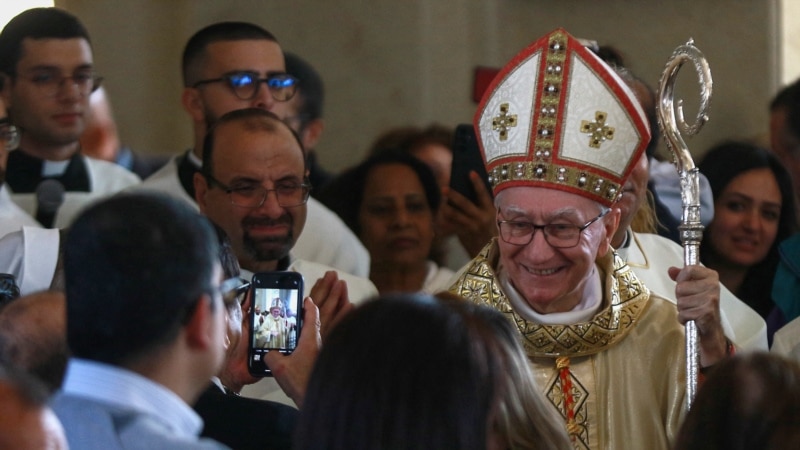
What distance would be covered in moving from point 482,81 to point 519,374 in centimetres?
361

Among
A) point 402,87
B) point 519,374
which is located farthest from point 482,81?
point 519,374

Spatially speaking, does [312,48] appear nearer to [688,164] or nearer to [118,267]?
[688,164]

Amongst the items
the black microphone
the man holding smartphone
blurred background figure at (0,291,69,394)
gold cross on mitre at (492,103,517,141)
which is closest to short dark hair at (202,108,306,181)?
the man holding smartphone

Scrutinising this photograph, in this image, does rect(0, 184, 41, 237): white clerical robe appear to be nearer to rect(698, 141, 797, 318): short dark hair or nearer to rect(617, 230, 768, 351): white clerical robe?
rect(617, 230, 768, 351): white clerical robe

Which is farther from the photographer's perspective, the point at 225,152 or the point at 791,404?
the point at 225,152

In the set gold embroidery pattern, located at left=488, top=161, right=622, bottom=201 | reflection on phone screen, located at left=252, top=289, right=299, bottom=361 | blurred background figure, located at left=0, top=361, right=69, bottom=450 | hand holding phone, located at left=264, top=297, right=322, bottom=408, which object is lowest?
hand holding phone, located at left=264, top=297, right=322, bottom=408

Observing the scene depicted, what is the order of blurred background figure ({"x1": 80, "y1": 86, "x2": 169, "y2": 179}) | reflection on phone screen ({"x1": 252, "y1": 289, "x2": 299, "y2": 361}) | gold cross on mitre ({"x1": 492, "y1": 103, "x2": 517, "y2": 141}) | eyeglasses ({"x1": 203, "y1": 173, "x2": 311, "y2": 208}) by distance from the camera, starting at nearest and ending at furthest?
reflection on phone screen ({"x1": 252, "y1": 289, "x2": 299, "y2": 361}), gold cross on mitre ({"x1": 492, "y1": 103, "x2": 517, "y2": 141}), eyeglasses ({"x1": 203, "y1": 173, "x2": 311, "y2": 208}), blurred background figure ({"x1": 80, "y1": 86, "x2": 169, "y2": 179})

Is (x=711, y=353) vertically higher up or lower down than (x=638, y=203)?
lower down

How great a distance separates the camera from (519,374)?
2186mm

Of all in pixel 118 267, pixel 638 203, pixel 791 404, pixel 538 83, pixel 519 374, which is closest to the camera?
pixel 791 404

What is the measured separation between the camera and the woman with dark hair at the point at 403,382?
180 cm

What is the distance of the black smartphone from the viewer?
165 inches

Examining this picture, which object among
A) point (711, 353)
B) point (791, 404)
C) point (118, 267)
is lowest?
point (711, 353)

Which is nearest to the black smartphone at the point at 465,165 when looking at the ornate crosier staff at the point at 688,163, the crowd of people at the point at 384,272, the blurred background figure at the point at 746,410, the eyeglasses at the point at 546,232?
the crowd of people at the point at 384,272
